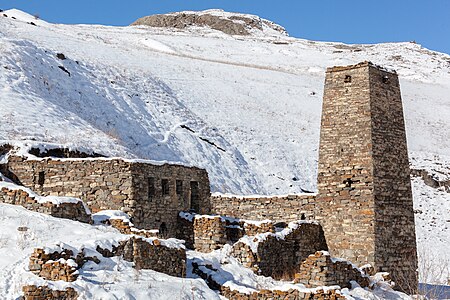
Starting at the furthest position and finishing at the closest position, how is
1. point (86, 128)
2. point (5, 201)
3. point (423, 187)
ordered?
point (423, 187)
point (86, 128)
point (5, 201)

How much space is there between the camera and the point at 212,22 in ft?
402

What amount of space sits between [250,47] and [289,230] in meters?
70.2

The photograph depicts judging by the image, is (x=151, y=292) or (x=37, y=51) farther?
(x=37, y=51)

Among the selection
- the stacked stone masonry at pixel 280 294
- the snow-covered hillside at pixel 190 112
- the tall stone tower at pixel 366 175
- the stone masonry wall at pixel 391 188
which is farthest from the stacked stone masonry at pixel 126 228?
the stone masonry wall at pixel 391 188

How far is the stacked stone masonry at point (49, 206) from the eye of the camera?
16953 mm

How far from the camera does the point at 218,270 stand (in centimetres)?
1675

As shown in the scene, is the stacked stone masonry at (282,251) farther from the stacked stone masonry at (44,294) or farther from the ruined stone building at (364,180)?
the stacked stone masonry at (44,294)

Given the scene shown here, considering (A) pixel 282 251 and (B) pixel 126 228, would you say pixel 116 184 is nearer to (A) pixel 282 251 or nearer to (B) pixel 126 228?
(B) pixel 126 228

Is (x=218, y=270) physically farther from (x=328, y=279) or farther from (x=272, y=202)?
(x=272, y=202)

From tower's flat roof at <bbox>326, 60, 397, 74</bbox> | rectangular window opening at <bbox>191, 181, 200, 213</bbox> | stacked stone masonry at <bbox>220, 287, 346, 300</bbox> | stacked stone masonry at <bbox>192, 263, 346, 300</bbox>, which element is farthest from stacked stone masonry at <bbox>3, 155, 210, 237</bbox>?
tower's flat roof at <bbox>326, 60, 397, 74</bbox>

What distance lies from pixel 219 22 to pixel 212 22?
1.89 m

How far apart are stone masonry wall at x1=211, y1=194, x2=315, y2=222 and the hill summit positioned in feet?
302

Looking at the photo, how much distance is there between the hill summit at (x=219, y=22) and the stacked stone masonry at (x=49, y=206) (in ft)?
329

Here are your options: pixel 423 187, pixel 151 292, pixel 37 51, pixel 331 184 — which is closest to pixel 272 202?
pixel 331 184
